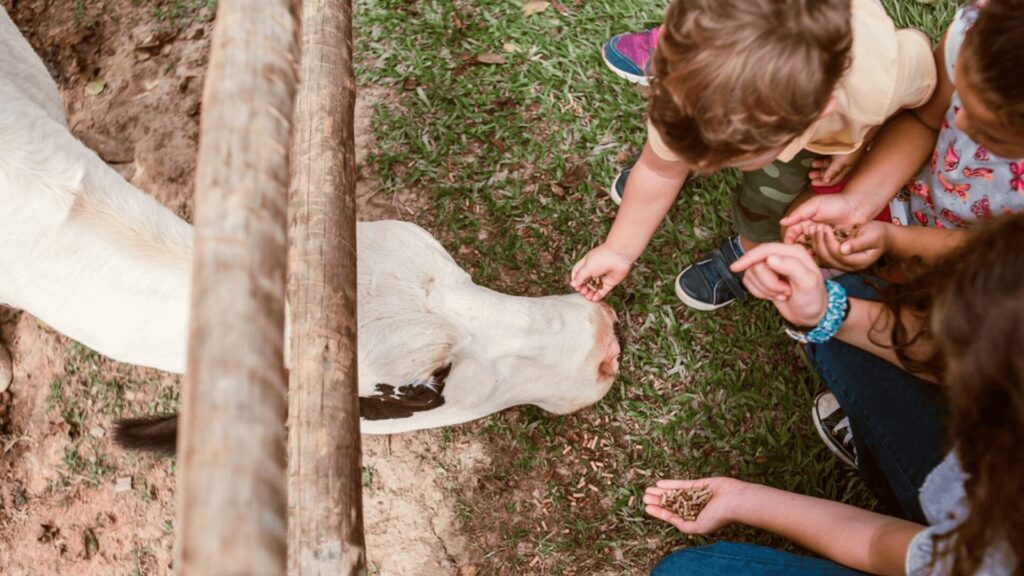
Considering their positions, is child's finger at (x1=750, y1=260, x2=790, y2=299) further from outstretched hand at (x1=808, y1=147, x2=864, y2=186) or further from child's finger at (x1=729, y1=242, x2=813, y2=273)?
outstretched hand at (x1=808, y1=147, x2=864, y2=186)

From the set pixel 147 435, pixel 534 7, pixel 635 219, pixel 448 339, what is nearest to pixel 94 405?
pixel 147 435

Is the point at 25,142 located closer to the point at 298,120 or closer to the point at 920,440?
the point at 298,120

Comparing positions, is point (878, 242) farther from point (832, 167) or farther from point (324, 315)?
point (324, 315)

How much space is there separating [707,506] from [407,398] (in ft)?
3.67

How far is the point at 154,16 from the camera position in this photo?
333 centimetres

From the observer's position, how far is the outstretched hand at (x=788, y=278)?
1.80 meters

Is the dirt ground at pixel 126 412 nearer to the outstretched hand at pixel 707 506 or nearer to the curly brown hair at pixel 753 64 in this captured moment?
the outstretched hand at pixel 707 506

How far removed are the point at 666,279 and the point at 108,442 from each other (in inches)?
96.8

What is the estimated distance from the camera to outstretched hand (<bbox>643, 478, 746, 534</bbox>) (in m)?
Result: 2.19

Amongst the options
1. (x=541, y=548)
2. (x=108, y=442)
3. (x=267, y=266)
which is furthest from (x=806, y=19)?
(x=108, y=442)

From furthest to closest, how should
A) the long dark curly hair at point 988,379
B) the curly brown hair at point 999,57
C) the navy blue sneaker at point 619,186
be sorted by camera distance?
the navy blue sneaker at point 619,186, the curly brown hair at point 999,57, the long dark curly hair at point 988,379

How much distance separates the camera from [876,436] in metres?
1.97

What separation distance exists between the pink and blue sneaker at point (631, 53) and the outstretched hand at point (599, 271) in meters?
0.90

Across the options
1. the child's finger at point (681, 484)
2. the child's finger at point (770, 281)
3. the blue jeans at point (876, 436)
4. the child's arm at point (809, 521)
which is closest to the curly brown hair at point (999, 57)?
the child's finger at point (770, 281)
